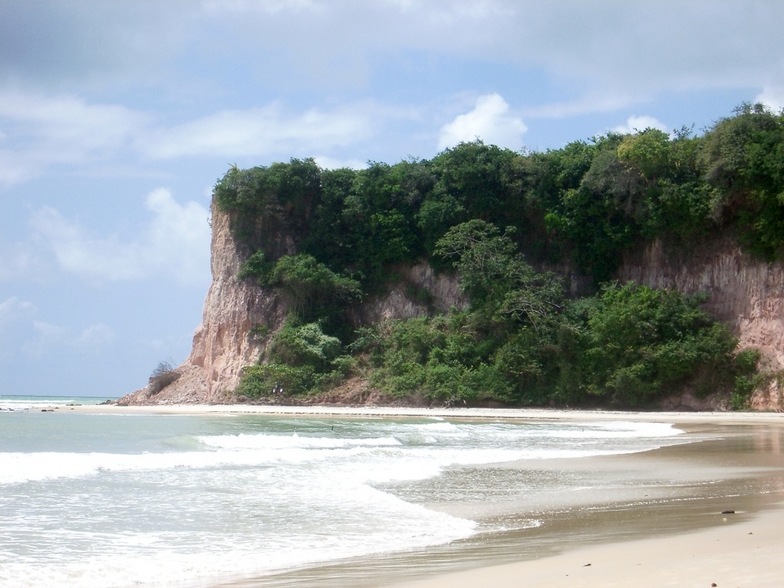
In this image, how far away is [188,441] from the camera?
1919 cm

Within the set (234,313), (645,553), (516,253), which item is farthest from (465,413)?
(645,553)

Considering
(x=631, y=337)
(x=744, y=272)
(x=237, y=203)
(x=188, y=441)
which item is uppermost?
(x=237, y=203)

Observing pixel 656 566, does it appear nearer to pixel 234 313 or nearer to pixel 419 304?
pixel 419 304

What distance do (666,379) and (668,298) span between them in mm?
3171

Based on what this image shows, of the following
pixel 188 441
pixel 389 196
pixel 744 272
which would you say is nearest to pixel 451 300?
pixel 389 196

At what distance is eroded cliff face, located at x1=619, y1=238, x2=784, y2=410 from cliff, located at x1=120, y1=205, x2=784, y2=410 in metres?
A: 0.04

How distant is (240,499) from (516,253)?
97.6 feet

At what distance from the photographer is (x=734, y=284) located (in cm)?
3462

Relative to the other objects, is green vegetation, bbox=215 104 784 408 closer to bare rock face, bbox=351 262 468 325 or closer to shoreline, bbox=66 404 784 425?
bare rock face, bbox=351 262 468 325

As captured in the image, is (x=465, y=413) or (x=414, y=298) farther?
(x=414, y=298)

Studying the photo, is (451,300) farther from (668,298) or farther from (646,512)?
(646,512)

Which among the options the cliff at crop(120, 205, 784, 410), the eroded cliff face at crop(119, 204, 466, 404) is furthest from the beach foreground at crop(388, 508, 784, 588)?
the eroded cliff face at crop(119, 204, 466, 404)

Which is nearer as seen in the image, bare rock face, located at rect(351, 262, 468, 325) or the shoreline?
the shoreline

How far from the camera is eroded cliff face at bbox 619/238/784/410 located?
1282 inches
